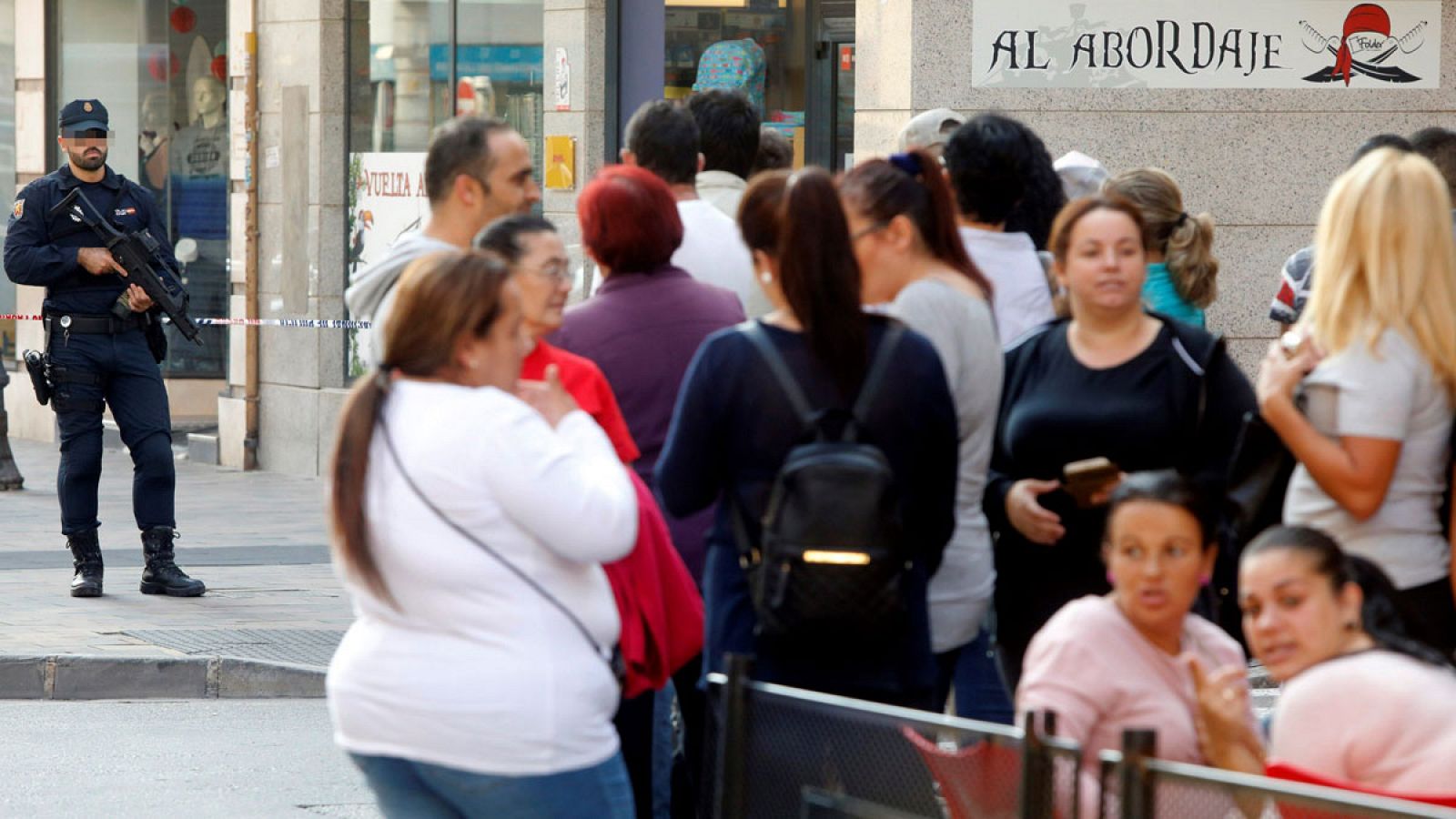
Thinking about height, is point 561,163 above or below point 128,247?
above

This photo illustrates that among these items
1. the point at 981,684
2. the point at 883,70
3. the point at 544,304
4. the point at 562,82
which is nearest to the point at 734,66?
the point at 562,82

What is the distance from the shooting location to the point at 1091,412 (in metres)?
4.85

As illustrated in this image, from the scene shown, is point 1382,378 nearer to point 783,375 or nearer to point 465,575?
point 783,375

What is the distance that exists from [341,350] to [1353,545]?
11.4m

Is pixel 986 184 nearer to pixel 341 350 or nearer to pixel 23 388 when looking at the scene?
pixel 341 350

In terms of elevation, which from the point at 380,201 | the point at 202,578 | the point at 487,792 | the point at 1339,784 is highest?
the point at 380,201

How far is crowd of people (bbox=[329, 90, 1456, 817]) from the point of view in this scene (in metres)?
3.64

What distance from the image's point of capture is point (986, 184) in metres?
5.61

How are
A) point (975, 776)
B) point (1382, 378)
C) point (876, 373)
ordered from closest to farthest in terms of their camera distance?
point (975, 776)
point (1382, 378)
point (876, 373)

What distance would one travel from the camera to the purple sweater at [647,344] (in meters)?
5.24

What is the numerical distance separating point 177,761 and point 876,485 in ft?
12.9

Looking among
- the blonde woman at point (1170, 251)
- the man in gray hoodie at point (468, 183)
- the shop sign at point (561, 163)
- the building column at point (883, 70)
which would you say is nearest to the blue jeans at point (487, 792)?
the man in gray hoodie at point (468, 183)

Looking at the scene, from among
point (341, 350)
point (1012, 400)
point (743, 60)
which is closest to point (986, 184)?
point (1012, 400)

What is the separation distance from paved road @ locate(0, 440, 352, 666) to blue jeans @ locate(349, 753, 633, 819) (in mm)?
4974
